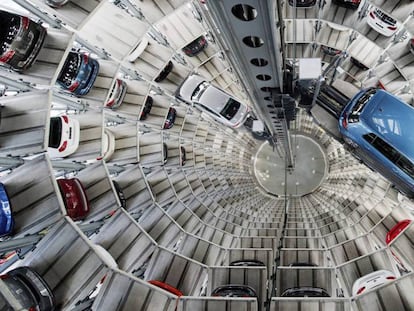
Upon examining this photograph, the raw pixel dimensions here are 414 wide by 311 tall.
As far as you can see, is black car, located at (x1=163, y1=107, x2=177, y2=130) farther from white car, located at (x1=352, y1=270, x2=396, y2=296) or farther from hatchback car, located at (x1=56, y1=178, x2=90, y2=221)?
white car, located at (x1=352, y1=270, x2=396, y2=296)

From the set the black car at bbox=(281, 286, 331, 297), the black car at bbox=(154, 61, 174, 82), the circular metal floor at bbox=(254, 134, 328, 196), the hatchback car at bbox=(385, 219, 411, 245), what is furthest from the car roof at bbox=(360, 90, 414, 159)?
the circular metal floor at bbox=(254, 134, 328, 196)

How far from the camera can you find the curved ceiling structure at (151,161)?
6348mm

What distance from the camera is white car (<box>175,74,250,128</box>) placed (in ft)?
44.2

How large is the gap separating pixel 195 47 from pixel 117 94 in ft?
15.0

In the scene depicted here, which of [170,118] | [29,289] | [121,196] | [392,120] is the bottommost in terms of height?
[29,289]

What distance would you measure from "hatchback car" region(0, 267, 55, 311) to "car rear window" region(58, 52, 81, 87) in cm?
420

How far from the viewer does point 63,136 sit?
779 cm

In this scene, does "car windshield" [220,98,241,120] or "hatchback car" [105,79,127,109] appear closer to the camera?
"hatchback car" [105,79,127,109]

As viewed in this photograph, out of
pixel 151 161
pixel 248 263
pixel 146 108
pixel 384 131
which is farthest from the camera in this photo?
pixel 151 161

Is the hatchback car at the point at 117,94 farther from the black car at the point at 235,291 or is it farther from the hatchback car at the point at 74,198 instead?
the black car at the point at 235,291

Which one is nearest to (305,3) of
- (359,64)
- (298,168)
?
(359,64)

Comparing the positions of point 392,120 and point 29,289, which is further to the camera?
point 392,120

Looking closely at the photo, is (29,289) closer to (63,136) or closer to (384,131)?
(63,136)

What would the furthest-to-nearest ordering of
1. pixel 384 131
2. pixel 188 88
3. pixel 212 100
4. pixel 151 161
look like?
1. pixel 212 100
2. pixel 188 88
3. pixel 151 161
4. pixel 384 131
